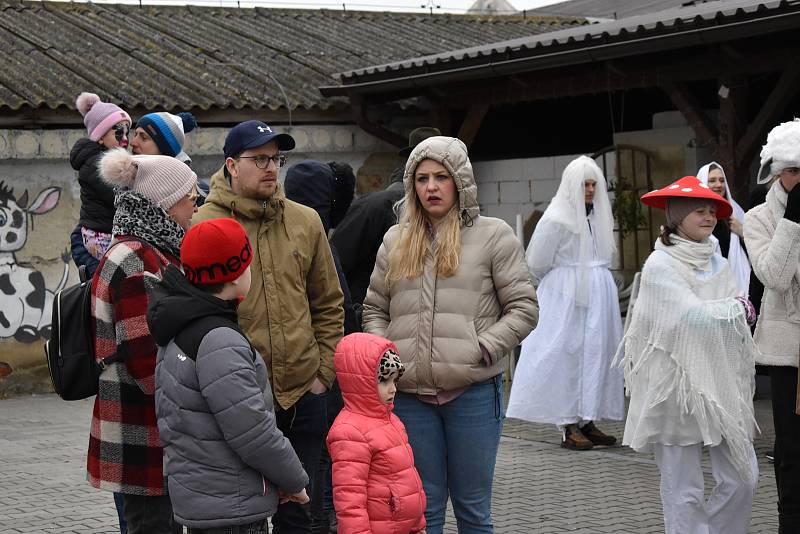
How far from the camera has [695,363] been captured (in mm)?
5410

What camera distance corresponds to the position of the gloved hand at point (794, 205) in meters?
5.51

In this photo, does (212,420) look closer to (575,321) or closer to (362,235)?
(362,235)

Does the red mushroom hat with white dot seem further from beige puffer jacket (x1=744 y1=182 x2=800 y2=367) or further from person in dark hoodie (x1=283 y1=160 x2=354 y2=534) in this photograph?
person in dark hoodie (x1=283 y1=160 x2=354 y2=534)

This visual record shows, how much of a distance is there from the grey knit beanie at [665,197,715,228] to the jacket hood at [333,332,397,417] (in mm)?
1609

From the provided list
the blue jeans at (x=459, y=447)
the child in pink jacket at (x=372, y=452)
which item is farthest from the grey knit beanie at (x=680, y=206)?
the child in pink jacket at (x=372, y=452)

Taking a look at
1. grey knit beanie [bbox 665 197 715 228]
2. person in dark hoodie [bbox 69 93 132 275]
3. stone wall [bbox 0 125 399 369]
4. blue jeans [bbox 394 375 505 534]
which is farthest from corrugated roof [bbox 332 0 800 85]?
blue jeans [bbox 394 375 505 534]

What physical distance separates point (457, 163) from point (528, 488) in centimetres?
318

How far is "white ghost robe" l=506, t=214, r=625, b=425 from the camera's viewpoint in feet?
28.9

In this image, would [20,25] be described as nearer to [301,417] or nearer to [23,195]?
[23,195]

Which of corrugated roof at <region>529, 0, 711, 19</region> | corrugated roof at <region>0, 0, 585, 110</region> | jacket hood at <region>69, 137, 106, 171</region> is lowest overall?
jacket hood at <region>69, 137, 106, 171</region>

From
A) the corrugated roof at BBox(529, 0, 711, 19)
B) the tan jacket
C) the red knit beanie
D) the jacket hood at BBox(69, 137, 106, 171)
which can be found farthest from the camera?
the corrugated roof at BBox(529, 0, 711, 19)

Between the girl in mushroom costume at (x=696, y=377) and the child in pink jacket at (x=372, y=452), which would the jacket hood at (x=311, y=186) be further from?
the girl in mushroom costume at (x=696, y=377)

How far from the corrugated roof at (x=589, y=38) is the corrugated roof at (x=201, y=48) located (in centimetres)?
121

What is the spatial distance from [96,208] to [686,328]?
3.19m
